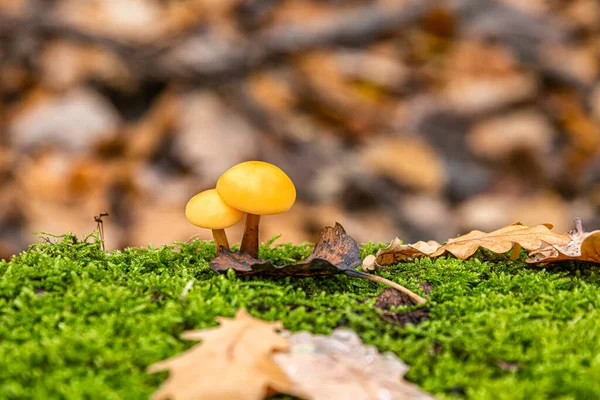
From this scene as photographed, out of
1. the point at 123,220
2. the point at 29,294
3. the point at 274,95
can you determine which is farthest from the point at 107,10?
the point at 29,294

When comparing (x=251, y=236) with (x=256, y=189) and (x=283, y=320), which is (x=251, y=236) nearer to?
(x=256, y=189)

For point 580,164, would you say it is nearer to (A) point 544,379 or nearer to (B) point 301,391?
(A) point 544,379

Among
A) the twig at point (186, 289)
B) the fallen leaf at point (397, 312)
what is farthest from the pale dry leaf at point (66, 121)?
the fallen leaf at point (397, 312)

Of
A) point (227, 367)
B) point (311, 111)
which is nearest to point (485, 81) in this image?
point (311, 111)

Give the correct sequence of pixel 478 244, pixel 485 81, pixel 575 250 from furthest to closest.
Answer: pixel 485 81, pixel 478 244, pixel 575 250

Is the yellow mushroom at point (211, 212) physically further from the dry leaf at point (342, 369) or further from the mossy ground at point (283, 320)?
the dry leaf at point (342, 369)

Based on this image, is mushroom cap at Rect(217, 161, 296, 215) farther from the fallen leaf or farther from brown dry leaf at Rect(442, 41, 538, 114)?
brown dry leaf at Rect(442, 41, 538, 114)

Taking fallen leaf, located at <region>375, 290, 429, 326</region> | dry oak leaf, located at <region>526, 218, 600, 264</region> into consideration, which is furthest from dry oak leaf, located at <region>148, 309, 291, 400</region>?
dry oak leaf, located at <region>526, 218, 600, 264</region>
